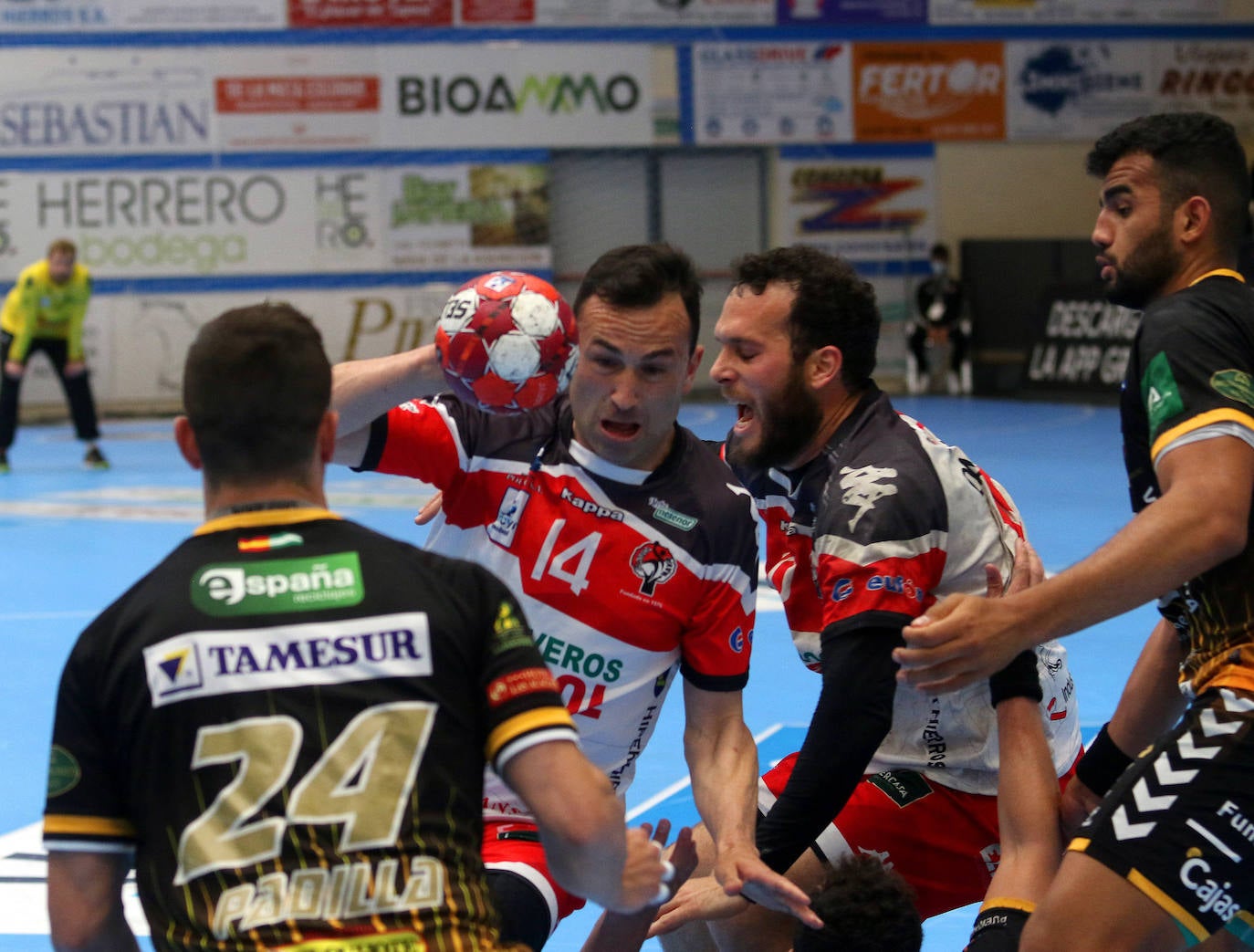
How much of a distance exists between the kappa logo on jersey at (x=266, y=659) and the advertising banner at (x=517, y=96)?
20.7 meters

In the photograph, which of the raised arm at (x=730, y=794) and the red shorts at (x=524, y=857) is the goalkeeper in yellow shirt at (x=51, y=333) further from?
the raised arm at (x=730, y=794)

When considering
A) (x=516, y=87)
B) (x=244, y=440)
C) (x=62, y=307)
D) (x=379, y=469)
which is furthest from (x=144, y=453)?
(x=244, y=440)

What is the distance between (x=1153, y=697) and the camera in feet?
11.7

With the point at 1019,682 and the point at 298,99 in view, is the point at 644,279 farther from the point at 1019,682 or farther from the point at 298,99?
the point at 298,99

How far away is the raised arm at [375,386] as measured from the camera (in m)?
3.39

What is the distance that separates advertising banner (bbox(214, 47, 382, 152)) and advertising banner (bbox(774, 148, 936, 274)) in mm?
6241

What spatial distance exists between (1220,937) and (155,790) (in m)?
2.48

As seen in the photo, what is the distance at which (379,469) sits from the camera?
353 centimetres

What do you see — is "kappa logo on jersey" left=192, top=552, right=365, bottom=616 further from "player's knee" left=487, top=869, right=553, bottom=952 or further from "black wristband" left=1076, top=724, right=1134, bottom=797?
"black wristband" left=1076, top=724, right=1134, bottom=797

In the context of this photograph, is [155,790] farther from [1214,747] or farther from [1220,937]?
[1220,937]

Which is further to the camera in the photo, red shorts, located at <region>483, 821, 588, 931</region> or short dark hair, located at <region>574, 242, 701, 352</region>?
short dark hair, located at <region>574, 242, 701, 352</region>

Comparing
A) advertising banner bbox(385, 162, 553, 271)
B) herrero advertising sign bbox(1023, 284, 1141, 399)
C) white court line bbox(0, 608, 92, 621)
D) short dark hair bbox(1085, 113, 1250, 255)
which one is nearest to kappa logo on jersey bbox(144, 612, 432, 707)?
short dark hair bbox(1085, 113, 1250, 255)

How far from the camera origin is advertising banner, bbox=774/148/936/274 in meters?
23.3

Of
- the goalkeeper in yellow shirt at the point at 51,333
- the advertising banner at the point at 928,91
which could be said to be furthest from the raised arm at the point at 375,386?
the advertising banner at the point at 928,91
